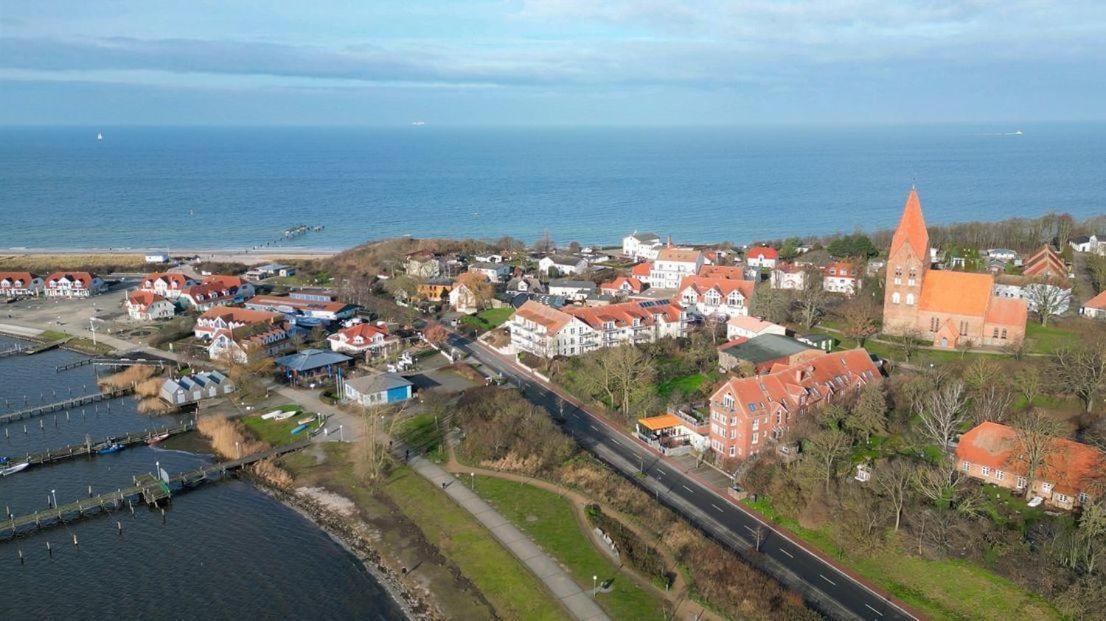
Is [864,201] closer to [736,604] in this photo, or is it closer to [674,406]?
[674,406]

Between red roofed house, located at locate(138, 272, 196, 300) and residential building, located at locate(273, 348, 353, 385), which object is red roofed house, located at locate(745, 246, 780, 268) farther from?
red roofed house, located at locate(138, 272, 196, 300)

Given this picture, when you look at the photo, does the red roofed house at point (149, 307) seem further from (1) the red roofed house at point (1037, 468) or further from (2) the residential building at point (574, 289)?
(1) the red roofed house at point (1037, 468)

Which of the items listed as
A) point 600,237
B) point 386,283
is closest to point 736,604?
point 386,283

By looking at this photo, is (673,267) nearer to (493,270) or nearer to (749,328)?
(493,270)

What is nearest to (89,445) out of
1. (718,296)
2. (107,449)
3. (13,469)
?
(107,449)

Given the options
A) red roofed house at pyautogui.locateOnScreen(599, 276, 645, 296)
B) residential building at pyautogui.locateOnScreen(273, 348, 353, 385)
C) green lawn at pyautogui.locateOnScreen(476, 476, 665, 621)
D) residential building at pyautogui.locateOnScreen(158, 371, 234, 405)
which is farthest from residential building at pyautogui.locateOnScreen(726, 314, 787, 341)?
residential building at pyautogui.locateOnScreen(158, 371, 234, 405)
